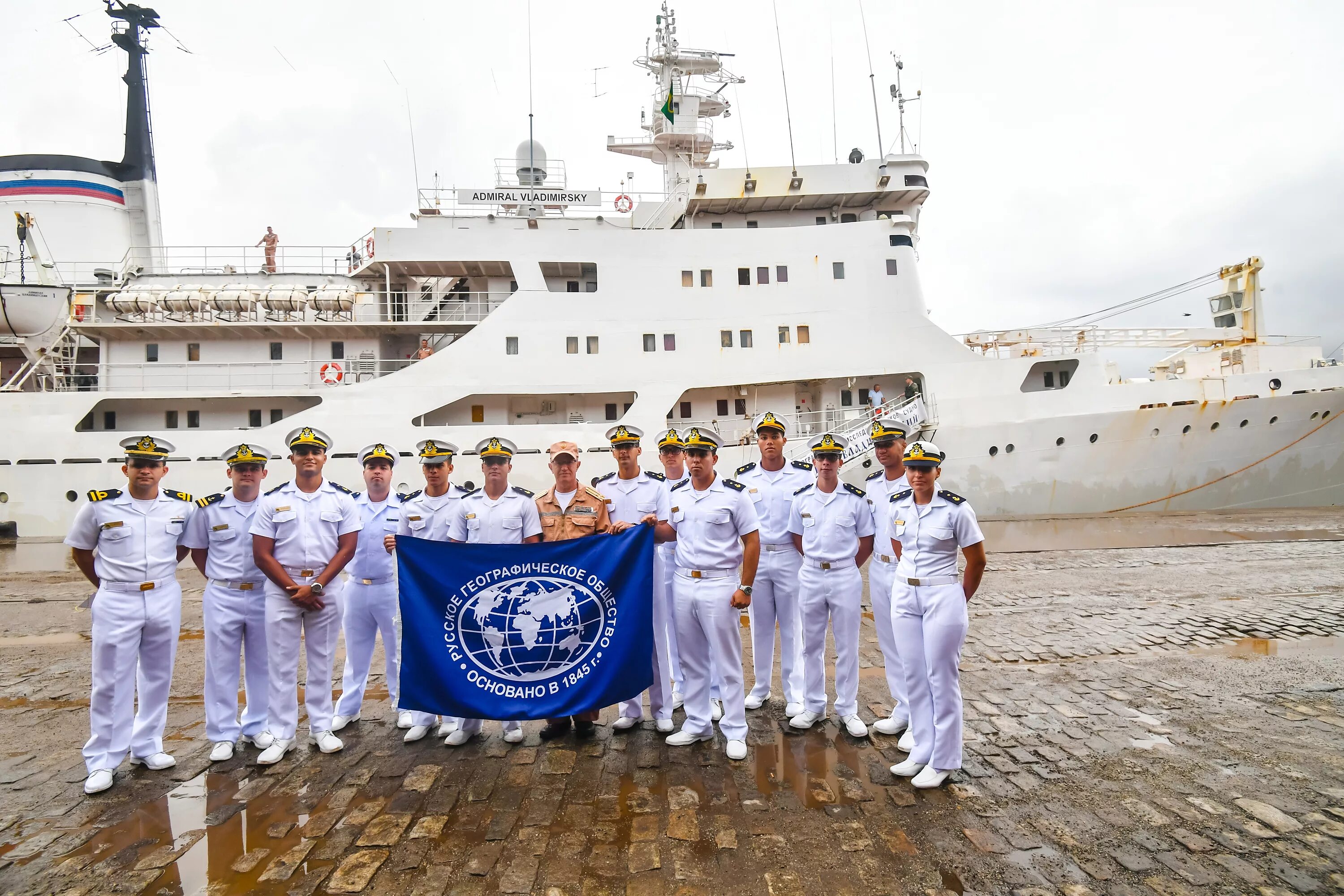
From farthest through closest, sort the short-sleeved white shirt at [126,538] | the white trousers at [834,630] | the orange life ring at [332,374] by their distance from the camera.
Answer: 1. the orange life ring at [332,374]
2. the white trousers at [834,630]
3. the short-sleeved white shirt at [126,538]

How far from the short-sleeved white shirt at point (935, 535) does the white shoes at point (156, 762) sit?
405 centimetres

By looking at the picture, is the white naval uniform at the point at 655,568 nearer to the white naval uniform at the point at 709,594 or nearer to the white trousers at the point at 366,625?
the white naval uniform at the point at 709,594

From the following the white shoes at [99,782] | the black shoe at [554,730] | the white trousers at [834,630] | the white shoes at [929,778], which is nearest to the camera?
the white shoes at [929,778]

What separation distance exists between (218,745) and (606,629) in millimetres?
2239

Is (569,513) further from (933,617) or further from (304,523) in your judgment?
(933,617)

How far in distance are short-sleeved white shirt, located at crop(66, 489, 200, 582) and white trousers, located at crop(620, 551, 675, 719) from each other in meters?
2.71

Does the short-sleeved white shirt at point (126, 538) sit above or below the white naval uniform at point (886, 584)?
above

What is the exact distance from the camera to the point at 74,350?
15578 mm

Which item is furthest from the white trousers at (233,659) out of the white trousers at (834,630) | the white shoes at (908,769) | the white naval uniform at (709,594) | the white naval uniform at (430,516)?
the white shoes at (908,769)

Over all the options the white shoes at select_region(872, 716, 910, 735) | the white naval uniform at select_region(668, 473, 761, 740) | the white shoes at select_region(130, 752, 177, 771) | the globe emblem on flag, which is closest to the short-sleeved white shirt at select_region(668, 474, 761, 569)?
the white naval uniform at select_region(668, 473, 761, 740)

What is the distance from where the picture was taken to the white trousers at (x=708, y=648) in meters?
3.87

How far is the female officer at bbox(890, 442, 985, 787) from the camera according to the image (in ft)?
10.9

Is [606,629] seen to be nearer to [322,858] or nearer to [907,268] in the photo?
[322,858]

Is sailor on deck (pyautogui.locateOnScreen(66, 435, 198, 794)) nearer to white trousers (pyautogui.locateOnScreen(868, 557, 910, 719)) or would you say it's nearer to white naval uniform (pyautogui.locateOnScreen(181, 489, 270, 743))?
white naval uniform (pyautogui.locateOnScreen(181, 489, 270, 743))
